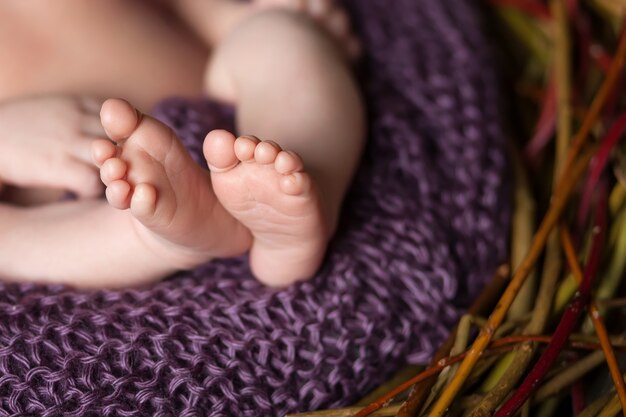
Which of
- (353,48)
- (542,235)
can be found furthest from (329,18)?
(542,235)

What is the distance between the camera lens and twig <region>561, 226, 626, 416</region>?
704mm

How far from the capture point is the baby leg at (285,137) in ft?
2.20

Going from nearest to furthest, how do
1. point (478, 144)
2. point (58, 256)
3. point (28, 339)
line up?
point (28, 339) < point (58, 256) < point (478, 144)

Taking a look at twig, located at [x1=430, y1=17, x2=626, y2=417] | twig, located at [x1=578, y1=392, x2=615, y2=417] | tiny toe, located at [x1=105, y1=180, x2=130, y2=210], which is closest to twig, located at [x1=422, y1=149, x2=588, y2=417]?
twig, located at [x1=430, y1=17, x2=626, y2=417]

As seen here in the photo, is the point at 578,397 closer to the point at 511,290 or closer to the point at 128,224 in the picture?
the point at 511,290

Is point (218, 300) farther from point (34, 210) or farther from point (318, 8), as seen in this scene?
point (318, 8)

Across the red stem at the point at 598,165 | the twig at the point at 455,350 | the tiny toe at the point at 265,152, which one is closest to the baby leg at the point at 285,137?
the tiny toe at the point at 265,152

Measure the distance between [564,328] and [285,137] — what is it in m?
0.32

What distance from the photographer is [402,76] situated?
1010mm

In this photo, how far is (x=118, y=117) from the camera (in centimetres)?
65

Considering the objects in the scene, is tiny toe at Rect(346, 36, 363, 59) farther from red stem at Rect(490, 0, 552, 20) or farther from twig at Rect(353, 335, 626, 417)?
twig at Rect(353, 335, 626, 417)

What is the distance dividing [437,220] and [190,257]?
279 mm

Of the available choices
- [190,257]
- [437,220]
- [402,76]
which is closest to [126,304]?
[190,257]

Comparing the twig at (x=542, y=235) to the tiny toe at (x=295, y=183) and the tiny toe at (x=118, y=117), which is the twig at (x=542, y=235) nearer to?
the tiny toe at (x=295, y=183)
